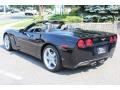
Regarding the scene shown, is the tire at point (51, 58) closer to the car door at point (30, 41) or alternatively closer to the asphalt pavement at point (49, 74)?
the asphalt pavement at point (49, 74)

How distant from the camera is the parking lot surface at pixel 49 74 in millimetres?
4984

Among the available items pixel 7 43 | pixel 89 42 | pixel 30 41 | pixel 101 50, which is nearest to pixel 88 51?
pixel 89 42

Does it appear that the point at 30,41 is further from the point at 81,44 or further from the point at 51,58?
the point at 81,44

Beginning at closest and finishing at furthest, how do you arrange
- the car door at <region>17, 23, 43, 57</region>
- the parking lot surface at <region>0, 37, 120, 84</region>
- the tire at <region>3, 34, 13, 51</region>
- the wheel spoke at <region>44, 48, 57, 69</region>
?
the parking lot surface at <region>0, 37, 120, 84</region>, the wheel spoke at <region>44, 48, 57, 69</region>, the car door at <region>17, 23, 43, 57</region>, the tire at <region>3, 34, 13, 51</region>

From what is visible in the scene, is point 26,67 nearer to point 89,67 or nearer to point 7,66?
point 7,66

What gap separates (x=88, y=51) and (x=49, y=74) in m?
1.09

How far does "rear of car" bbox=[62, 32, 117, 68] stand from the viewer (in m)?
5.03

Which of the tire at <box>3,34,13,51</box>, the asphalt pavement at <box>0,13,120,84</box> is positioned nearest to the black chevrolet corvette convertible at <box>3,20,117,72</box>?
the asphalt pavement at <box>0,13,120,84</box>

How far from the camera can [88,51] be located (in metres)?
5.17

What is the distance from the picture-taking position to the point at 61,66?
17.8ft

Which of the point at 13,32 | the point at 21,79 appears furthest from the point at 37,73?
the point at 13,32

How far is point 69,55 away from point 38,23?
77.5 inches

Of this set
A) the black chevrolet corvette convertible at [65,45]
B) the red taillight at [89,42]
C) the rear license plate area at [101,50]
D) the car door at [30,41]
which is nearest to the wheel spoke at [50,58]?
the black chevrolet corvette convertible at [65,45]

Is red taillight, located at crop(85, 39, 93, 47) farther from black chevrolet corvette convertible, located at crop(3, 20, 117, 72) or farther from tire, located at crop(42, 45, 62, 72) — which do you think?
tire, located at crop(42, 45, 62, 72)
